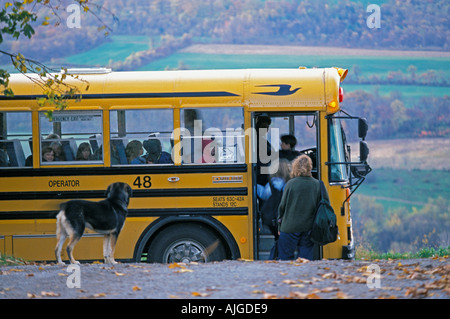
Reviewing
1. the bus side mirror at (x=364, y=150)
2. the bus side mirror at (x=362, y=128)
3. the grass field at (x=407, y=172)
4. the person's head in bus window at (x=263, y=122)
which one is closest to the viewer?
the bus side mirror at (x=364, y=150)

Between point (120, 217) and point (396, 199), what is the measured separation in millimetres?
25567

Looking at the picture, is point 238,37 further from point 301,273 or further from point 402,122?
point 301,273

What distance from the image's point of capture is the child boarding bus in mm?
9609

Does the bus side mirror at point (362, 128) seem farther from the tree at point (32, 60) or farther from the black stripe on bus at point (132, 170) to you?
the tree at point (32, 60)

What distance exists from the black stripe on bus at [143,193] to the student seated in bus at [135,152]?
1.27ft

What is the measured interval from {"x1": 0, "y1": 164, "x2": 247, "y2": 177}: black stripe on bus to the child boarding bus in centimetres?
1

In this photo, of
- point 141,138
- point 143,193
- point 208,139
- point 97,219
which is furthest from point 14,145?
point 208,139

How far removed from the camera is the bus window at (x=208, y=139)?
31.5 feet

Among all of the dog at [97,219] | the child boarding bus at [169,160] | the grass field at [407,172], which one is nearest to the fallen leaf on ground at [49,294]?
the dog at [97,219]

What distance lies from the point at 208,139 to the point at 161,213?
1120mm

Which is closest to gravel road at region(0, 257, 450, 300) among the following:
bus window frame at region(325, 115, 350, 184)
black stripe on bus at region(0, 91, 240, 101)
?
bus window frame at region(325, 115, 350, 184)

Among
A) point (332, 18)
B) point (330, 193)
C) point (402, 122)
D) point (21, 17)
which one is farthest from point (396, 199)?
point (21, 17)
